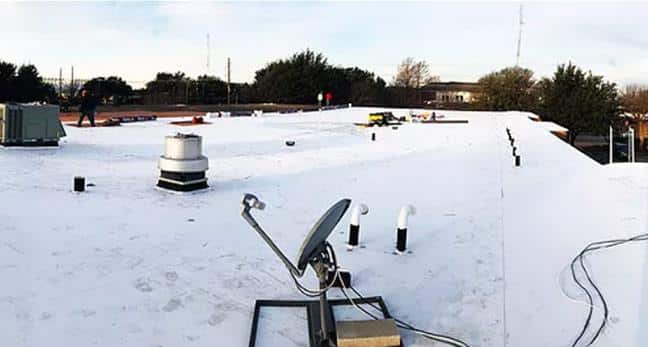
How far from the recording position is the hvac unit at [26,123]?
725cm

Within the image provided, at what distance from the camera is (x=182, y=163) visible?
4.54 m

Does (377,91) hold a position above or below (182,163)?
above

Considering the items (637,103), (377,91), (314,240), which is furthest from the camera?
(377,91)

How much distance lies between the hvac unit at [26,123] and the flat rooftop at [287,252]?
3.55ft

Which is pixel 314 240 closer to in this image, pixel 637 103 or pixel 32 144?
pixel 32 144

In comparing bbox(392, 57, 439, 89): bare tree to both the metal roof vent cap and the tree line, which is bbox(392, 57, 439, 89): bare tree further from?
the metal roof vent cap

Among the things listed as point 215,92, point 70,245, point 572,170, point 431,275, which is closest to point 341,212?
point 431,275

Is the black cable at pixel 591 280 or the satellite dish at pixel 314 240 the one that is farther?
the black cable at pixel 591 280

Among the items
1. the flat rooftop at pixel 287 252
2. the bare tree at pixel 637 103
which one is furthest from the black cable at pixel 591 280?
the bare tree at pixel 637 103

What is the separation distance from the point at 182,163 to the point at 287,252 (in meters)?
1.83

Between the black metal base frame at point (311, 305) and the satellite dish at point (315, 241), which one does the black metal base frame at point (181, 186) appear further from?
the satellite dish at point (315, 241)

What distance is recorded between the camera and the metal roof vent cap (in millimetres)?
4559

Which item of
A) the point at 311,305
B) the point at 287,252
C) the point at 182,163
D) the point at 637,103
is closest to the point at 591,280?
the point at 311,305

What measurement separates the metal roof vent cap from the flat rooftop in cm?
18
